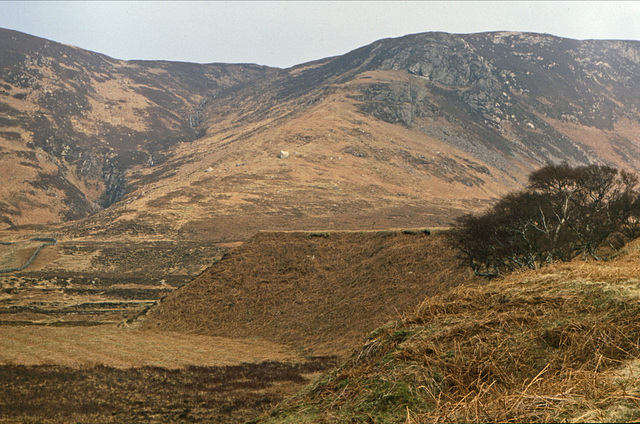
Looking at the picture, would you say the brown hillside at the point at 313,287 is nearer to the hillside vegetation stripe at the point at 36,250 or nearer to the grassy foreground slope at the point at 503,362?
the grassy foreground slope at the point at 503,362

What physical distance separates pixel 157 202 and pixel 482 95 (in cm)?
10149

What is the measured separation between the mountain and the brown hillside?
105 ft

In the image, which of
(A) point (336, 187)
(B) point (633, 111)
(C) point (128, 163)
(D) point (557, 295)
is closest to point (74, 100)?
(C) point (128, 163)

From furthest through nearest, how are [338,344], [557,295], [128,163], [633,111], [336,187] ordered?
[633,111] < [128,163] < [336,187] < [338,344] < [557,295]

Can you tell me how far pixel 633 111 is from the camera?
165625 millimetres

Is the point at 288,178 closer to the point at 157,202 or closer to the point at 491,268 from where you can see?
the point at 157,202

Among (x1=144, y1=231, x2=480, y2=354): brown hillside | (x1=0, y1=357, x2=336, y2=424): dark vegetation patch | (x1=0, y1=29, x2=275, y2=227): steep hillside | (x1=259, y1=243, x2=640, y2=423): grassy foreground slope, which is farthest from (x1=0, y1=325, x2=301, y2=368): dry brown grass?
(x1=0, y1=29, x2=275, y2=227): steep hillside

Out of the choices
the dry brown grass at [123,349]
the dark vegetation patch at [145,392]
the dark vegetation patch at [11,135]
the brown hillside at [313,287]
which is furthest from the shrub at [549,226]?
the dark vegetation patch at [11,135]

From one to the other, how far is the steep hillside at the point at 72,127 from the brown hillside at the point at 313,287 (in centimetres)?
6556

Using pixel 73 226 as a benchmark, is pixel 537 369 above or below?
above

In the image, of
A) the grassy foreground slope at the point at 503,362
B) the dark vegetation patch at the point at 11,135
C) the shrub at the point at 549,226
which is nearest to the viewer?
the grassy foreground slope at the point at 503,362

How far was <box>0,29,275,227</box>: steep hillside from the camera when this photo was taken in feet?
322

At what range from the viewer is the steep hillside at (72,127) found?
9806 centimetres

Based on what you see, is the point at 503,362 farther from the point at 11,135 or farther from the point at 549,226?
the point at 11,135
